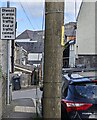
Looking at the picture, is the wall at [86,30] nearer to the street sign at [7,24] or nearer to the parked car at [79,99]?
the street sign at [7,24]

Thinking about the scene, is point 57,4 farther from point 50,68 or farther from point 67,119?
point 67,119

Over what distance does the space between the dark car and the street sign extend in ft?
14.4

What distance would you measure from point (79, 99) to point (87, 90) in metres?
0.30

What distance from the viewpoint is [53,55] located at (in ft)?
13.4

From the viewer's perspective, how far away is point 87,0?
39.0 meters

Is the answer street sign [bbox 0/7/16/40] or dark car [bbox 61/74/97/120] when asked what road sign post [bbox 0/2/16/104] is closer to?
street sign [bbox 0/7/16/40]

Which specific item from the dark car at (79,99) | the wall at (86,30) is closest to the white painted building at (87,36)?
the wall at (86,30)

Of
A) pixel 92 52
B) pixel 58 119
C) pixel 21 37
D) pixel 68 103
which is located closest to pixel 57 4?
pixel 58 119

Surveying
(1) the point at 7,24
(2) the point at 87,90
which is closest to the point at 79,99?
(2) the point at 87,90

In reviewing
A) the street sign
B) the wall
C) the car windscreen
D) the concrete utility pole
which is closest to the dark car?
the car windscreen

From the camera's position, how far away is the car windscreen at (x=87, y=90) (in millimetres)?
7191

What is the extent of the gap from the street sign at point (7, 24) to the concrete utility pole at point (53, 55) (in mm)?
7366

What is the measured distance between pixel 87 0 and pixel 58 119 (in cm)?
3574

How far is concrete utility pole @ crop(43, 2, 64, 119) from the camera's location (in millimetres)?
4062
